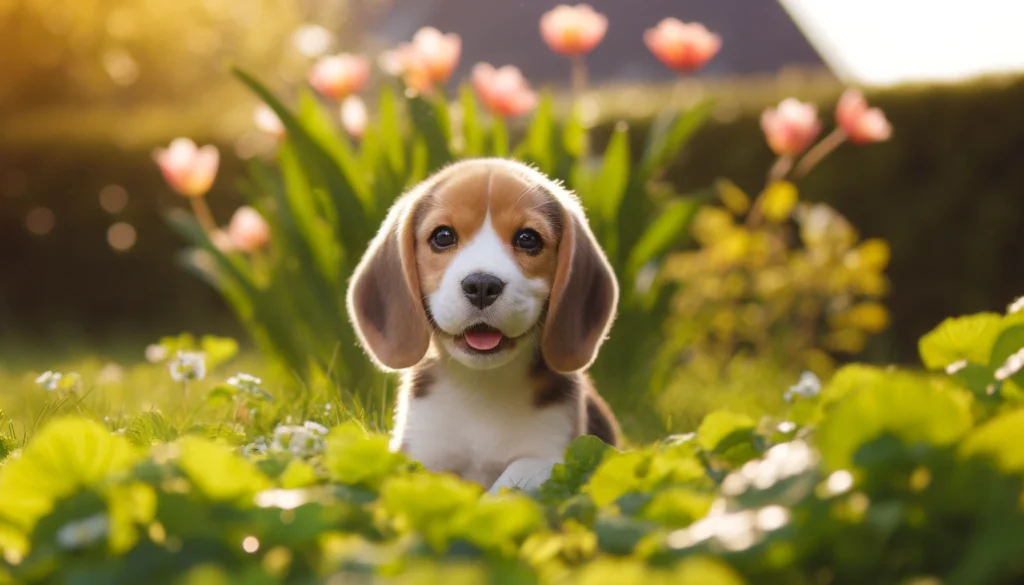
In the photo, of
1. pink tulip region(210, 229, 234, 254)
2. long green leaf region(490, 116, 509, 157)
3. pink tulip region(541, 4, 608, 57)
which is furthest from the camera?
pink tulip region(210, 229, 234, 254)

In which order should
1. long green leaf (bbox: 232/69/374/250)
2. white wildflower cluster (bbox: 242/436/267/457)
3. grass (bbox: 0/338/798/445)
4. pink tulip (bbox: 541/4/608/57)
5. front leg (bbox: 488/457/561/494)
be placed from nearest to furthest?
1. white wildflower cluster (bbox: 242/436/267/457)
2. front leg (bbox: 488/457/561/494)
3. grass (bbox: 0/338/798/445)
4. long green leaf (bbox: 232/69/374/250)
5. pink tulip (bbox: 541/4/608/57)

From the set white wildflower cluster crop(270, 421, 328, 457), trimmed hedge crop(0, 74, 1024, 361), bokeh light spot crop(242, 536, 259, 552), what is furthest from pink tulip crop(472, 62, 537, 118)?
trimmed hedge crop(0, 74, 1024, 361)

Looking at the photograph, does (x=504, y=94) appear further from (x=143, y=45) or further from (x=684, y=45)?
(x=143, y=45)

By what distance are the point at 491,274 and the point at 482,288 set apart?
0.15ft

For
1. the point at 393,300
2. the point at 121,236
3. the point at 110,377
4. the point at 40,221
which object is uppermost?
the point at 40,221

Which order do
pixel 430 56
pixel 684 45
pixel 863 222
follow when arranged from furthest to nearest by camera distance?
1. pixel 863 222
2. pixel 684 45
3. pixel 430 56

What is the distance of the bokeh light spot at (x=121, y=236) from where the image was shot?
37.6 feet

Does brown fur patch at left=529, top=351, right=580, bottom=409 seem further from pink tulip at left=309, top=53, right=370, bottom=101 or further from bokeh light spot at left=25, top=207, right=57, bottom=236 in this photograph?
bokeh light spot at left=25, top=207, right=57, bottom=236

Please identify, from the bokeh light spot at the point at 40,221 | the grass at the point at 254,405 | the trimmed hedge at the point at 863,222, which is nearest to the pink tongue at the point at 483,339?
the grass at the point at 254,405

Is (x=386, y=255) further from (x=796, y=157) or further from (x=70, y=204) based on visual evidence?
(x=70, y=204)

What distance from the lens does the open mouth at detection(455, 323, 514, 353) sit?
2.91 meters

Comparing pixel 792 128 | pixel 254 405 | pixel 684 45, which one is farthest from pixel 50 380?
A: pixel 792 128

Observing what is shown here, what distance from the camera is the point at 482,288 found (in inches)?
109

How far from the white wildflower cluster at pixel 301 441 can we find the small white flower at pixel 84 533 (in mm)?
793
